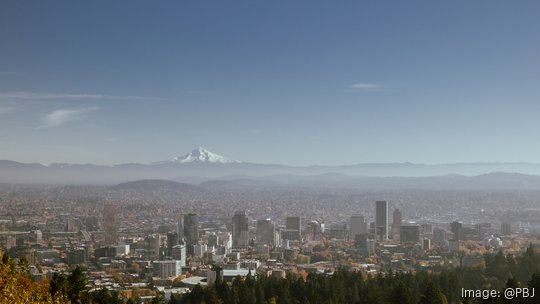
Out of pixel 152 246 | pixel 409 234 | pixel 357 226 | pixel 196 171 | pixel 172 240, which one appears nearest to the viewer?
pixel 152 246

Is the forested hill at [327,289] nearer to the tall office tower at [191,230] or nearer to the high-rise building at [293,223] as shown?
the tall office tower at [191,230]

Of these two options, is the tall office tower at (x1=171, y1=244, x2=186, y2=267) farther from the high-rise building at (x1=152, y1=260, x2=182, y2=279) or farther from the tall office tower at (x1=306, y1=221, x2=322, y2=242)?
the tall office tower at (x1=306, y1=221, x2=322, y2=242)

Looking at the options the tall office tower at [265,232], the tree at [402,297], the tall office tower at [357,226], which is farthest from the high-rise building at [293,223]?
the tree at [402,297]

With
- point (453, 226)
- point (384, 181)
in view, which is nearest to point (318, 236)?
point (453, 226)

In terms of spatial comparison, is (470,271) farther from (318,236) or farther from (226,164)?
(226,164)

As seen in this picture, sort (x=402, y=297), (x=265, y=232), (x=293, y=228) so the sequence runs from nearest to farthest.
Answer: (x=402, y=297) → (x=265, y=232) → (x=293, y=228)

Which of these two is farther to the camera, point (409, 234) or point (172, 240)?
point (409, 234)

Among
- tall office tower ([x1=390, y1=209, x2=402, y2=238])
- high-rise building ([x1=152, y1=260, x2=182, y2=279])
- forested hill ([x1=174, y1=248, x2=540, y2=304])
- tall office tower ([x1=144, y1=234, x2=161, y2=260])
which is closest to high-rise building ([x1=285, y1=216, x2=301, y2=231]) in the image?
tall office tower ([x1=390, y1=209, x2=402, y2=238])

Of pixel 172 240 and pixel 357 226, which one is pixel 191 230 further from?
pixel 357 226

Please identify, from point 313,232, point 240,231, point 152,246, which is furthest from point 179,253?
point 313,232
